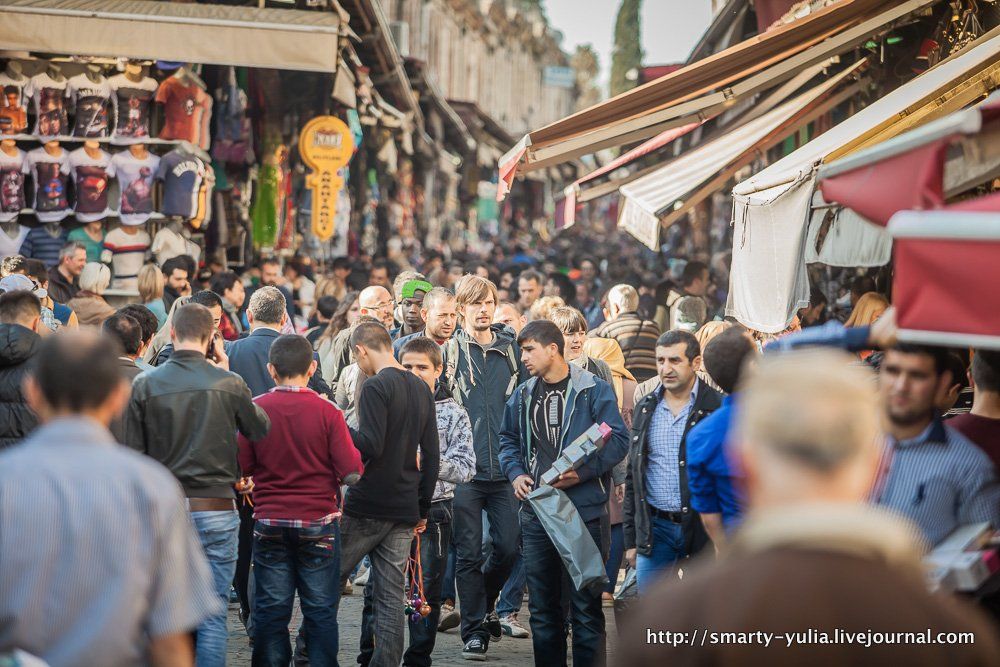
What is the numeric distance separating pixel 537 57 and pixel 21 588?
61.2m

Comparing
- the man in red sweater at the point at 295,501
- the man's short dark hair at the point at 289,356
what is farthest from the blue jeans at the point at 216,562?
the man's short dark hair at the point at 289,356

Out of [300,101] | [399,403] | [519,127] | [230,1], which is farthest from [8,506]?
[519,127]

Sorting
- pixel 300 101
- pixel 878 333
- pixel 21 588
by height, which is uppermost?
pixel 300 101

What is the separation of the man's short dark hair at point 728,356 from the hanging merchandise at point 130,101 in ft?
25.8

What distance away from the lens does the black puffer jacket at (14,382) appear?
6.45 meters

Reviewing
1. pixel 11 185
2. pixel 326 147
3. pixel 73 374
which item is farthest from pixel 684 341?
pixel 326 147

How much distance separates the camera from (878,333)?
4129mm

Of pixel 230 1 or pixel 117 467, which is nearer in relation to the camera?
pixel 117 467

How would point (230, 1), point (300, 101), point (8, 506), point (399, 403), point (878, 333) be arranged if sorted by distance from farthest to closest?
1. point (300, 101)
2. point (230, 1)
3. point (399, 403)
4. point (878, 333)
5. point (8, 506)

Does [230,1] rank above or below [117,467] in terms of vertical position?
above

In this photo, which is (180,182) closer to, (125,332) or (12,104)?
(12,104)

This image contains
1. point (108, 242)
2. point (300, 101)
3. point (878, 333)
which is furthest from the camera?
point (300, 101)

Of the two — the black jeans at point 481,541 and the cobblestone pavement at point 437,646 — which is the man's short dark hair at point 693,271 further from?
the black jeans at point 481,541

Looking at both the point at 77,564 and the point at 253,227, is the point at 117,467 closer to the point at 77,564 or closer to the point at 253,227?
the point at 77,564
